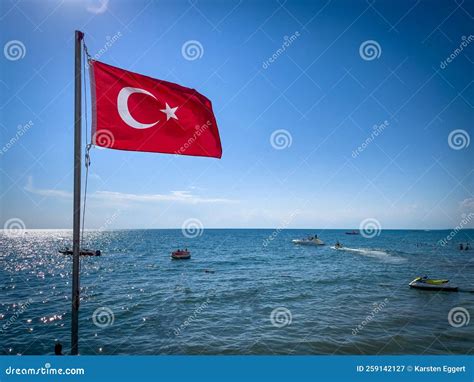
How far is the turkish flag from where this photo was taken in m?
5.10

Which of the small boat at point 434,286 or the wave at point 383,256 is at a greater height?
the wave at point 383,256

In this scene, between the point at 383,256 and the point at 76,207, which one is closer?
the point at 76,207

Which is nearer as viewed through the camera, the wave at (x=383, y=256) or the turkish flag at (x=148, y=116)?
the turkish flag at (x=148, y=116)

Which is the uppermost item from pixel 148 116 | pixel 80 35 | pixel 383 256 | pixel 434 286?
pixel 80 35

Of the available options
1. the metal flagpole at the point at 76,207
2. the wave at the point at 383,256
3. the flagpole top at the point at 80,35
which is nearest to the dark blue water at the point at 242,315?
the metal flagpole at the point at 76,207

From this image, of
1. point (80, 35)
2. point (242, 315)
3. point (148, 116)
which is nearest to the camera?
Answer: point (80, 35)

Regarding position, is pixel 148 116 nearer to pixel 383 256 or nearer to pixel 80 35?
pixel 80 35

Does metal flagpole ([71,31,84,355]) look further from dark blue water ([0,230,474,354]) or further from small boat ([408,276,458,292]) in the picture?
small boat ([408,276,458,292])

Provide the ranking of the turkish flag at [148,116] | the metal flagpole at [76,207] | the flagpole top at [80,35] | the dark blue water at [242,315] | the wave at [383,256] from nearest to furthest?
the metal flagpole at [76,207], the flagpole top at [80,35], the turkish flag at [148,116], the dark blue water at [242,315], the wave at [383,256]

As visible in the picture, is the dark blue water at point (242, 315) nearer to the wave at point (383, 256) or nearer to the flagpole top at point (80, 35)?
the wave at point (383, 256)

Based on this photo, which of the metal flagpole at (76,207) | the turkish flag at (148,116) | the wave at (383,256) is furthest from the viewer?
the wave at (383,256)

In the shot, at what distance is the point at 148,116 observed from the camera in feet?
18.2

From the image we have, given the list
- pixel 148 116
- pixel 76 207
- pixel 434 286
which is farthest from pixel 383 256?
pixel 76 207

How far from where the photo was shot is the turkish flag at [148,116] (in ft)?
16.7
